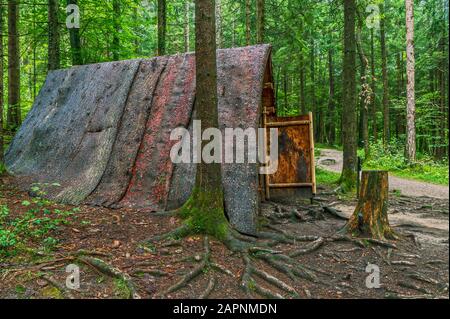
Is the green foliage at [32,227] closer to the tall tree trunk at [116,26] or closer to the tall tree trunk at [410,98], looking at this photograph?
the tall tree trunk at [410,98]

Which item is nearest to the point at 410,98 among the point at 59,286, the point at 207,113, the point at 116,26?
the point at 207,113

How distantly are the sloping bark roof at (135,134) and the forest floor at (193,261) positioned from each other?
29.1 inches

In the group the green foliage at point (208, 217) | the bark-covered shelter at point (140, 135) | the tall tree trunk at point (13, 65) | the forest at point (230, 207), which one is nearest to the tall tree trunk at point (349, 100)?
the forest at point (230, 207)

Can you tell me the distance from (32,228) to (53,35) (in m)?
8.39

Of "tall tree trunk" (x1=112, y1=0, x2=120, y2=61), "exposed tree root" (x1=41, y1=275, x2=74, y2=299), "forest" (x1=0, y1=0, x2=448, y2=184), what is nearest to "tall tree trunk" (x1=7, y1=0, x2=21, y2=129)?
"forest" (x1=0, y1=0, x2=448, y2=184)

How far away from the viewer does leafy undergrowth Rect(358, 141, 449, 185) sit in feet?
8.92

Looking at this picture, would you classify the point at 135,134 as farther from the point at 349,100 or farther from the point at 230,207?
the point at 349,100

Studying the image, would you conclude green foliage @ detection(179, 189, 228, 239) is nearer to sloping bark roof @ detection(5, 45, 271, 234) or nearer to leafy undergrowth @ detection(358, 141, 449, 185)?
sloping bark roof @ detection(5, 45, 271, 234)

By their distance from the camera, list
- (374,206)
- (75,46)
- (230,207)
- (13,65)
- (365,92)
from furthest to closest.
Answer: (13,65) < (75,46) < (365,92) < (230,207) < (374,206)

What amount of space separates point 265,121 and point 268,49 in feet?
5.74

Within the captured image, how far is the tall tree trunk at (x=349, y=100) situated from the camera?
9.36m

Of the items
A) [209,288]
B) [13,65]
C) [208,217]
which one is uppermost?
[13,65]

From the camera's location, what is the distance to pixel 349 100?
9.60 m

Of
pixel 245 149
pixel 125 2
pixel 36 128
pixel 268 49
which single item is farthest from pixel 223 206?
pixel 125 2
